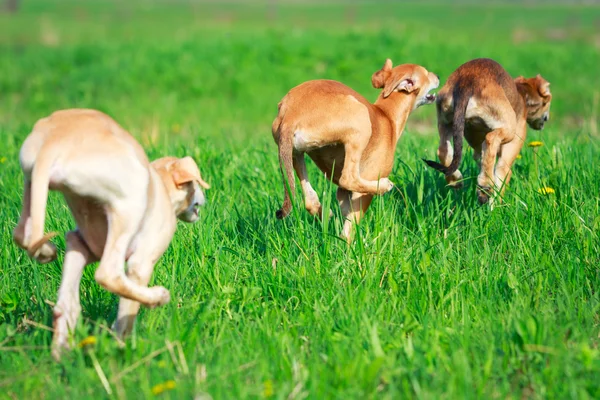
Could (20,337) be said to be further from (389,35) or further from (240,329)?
(389,35)

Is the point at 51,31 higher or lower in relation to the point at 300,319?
lower

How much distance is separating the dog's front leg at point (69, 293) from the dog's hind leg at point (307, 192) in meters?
1.66

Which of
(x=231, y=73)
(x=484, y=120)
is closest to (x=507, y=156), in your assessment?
(x=484, y=120)

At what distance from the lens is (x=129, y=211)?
315 centimetres

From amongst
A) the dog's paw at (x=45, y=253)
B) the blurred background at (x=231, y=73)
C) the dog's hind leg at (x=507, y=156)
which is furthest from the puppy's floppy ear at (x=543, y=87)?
the blurred background at (x=231, y=73)

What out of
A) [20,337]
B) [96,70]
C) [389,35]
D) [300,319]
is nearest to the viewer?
[20,337]

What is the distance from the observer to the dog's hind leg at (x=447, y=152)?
5617 millimetres

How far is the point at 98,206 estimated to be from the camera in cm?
330

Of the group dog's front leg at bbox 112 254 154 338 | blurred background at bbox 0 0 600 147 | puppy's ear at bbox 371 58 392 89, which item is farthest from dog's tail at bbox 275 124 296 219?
blurred background at bbox 0 0 600 147

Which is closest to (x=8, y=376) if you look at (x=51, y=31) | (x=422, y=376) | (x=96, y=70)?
(x=422, y=376)

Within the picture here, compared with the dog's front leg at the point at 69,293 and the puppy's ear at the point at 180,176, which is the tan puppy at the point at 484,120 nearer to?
the puppy's ear at the point at 180,176

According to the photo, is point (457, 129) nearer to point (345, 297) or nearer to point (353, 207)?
point (353, 207)

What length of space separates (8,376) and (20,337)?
257 millimetres

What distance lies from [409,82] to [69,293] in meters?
2.89
